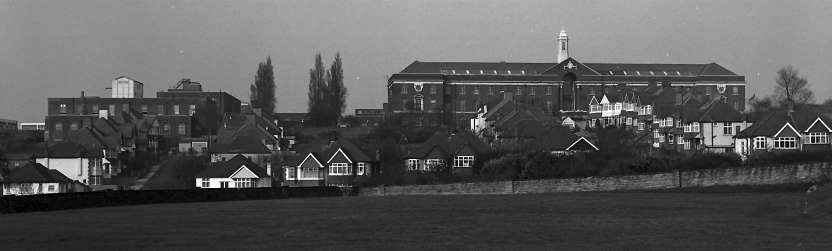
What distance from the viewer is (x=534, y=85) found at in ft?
602

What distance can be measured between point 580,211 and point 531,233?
11726mm

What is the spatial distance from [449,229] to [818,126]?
265 ft

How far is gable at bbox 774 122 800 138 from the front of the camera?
104 metres

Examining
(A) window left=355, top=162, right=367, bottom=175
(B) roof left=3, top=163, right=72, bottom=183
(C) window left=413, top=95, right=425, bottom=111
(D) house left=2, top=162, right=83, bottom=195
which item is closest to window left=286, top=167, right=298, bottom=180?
(A) window left=355, top=162, right=367, bottom=175

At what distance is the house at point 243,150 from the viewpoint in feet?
420

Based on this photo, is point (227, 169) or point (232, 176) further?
point (227, 169)

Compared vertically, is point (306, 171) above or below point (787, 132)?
below

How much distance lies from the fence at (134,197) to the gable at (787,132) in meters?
41.8

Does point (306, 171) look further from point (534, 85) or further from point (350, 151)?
point (534, 85)

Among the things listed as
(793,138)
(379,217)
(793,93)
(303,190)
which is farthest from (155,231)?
(793,93)

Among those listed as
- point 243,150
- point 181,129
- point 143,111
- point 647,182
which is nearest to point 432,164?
point 243,150

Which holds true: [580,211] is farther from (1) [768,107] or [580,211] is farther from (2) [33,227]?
(1) [768,107]

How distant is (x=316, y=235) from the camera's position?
28.2 m

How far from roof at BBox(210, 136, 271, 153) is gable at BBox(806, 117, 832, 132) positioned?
54.9m
